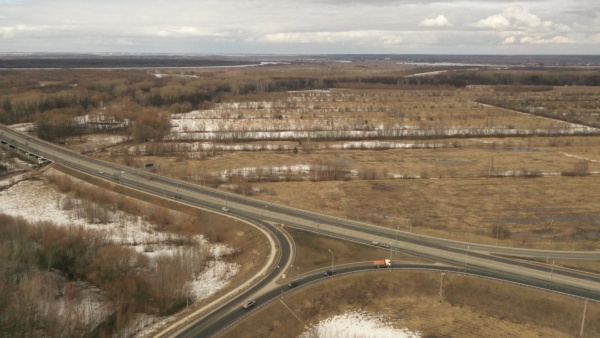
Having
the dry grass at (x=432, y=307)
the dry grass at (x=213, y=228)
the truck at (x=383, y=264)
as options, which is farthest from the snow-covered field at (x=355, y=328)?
the dry grass at (x=213, y=228)

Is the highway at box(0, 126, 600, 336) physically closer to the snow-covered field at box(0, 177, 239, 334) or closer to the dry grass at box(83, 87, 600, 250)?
the dry grass at box(83, 87, 600, 250)

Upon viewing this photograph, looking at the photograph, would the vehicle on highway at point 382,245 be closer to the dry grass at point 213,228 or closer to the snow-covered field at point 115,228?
the dry grass at point 213,228

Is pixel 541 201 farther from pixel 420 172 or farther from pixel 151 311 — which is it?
pixel 151 311

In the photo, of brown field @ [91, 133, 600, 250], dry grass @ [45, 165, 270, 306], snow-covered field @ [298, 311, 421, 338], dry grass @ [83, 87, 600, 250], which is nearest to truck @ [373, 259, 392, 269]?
snow-covered field @ [298, 311, 421, 338]

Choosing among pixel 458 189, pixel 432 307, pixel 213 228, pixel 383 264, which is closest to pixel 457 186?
pixel 458 189

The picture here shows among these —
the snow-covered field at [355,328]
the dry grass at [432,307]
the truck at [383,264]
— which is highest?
the truck at [383,264]

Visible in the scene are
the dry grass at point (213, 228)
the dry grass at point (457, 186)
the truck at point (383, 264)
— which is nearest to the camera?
the truck at point (383, 264)

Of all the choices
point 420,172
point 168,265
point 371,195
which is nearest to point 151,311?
point 168,265

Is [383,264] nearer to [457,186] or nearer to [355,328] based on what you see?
[355,328]
